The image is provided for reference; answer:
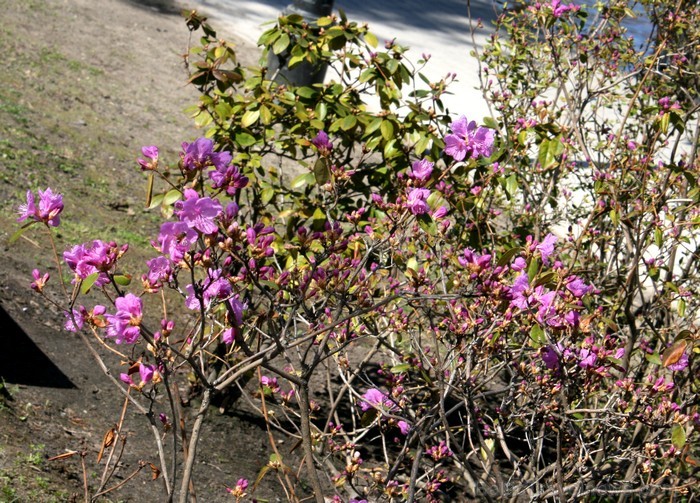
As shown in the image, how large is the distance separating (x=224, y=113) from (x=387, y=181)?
721mm

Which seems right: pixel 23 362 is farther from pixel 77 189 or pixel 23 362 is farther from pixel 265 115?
pixel 77 189

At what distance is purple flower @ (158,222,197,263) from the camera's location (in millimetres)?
A: 1999

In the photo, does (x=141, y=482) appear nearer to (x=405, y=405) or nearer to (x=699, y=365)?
(x=405, y=405)

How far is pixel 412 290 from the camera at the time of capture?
121 inches

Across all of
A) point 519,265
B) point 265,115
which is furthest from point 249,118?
point 519,265

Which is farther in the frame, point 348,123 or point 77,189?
point 77,189

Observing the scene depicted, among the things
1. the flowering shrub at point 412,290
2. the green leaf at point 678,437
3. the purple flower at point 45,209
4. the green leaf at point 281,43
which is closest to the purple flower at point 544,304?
the flowering shrub at point 412,290

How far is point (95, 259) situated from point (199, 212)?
27cm

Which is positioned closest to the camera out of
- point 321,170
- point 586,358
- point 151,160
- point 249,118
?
point 151,160

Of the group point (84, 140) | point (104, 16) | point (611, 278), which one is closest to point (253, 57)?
point (104, 16)

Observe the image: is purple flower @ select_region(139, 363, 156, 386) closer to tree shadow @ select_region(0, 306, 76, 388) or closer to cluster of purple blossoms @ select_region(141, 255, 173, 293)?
cluster of purple blossoms @ select_region(141, 255, 173, 293)

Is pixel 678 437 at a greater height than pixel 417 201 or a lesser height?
lesser

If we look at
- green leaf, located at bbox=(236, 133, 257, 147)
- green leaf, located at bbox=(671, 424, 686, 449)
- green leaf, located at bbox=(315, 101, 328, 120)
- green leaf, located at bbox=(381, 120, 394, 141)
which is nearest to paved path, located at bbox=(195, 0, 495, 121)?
green leaf, located at bbox=(315, 101, 328, 120)

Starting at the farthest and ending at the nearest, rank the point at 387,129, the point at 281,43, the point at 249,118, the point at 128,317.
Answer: the point at 281,43, the point at 249,118, the point at 387,129, the point at 128,317
